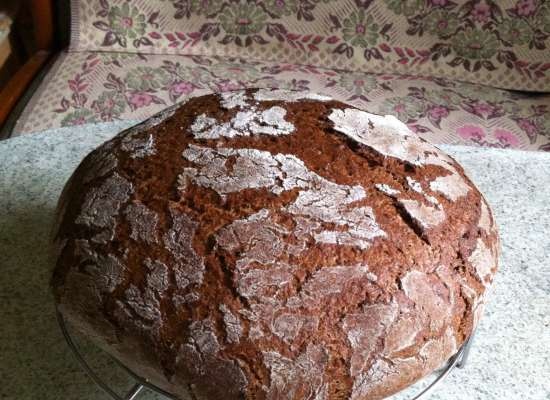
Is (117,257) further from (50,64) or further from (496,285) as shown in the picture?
(50,64)

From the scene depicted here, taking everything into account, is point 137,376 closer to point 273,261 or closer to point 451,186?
point 273,261

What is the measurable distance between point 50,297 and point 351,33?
44.3 inches

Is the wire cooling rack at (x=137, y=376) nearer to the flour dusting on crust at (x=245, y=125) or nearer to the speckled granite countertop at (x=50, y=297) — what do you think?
the speckled granite countertop at (x=50, y=297)

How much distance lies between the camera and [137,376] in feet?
2.50

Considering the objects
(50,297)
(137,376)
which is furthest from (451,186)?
(50,297)

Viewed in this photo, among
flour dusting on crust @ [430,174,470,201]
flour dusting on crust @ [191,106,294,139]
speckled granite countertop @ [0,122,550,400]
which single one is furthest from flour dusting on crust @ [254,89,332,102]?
speckled granite countertop @ [0,122,550,400]

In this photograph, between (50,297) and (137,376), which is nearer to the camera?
(137,376)

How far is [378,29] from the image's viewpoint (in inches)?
69.4

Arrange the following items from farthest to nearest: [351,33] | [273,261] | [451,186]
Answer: [351,33], [451,186], [273,261]

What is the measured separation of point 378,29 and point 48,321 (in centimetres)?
118

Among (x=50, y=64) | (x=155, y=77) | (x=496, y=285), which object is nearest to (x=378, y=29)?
(x=155, y=77)

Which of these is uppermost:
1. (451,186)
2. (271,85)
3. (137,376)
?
(451,186)

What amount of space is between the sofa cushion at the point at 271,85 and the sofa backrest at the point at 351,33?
32 mm

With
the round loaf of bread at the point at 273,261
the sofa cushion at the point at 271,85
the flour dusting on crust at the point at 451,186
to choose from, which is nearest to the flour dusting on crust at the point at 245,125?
the round loaf of bread at the point at 273,261
